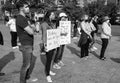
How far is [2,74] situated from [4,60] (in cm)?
164

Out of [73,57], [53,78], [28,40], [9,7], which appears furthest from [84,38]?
[9,7]

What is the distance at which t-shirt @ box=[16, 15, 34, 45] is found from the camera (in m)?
3.82

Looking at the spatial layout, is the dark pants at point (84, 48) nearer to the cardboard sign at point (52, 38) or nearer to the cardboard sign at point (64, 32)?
the cardboard sign at point (64, 32)

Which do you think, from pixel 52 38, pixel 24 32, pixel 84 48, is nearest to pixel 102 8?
pixel 84 48

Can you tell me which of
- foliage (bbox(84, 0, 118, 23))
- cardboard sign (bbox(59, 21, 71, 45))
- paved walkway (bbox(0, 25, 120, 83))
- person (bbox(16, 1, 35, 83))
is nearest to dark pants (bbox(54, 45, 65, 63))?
cardboard sign (bbox(59, 21, 71, 45))

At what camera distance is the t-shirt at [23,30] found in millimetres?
3824

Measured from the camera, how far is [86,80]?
190 inches

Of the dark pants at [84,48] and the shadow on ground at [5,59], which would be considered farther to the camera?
the dark pants at [84,48]

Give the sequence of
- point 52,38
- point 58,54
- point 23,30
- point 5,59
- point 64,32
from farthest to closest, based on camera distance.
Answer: point 5,59
point 64,32
point 58,54
point 52,38
point 23,30

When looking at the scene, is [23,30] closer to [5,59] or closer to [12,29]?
[5,59]

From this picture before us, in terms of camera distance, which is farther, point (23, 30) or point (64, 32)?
point (64, 32)

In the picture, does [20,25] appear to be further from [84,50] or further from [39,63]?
[84,50]

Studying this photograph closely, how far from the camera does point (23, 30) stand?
3.92 metres

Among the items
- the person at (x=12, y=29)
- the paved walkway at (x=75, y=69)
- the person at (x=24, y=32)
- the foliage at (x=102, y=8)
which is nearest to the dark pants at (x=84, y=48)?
the paved walkway at (x=75, y=69)
